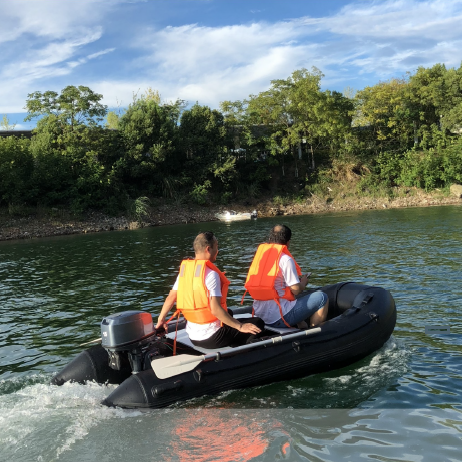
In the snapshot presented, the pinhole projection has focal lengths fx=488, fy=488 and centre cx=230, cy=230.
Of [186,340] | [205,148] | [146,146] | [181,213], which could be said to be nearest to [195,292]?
[186,340]

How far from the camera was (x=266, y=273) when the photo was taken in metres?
5.42

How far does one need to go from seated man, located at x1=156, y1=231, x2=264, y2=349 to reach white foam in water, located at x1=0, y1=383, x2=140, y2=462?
102cm

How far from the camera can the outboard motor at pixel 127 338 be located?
484 centimetres

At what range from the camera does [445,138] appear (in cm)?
3712

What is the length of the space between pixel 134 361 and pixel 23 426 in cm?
115

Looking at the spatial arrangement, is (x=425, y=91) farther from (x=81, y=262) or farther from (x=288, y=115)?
(x=81, y=262)

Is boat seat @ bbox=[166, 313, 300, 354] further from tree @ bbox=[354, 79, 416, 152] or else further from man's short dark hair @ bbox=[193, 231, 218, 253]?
tree @ bbox=[354, 79, 416, 152]

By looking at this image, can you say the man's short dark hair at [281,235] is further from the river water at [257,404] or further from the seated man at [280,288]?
the river water at [257,404]

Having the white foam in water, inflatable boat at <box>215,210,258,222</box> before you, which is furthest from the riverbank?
the white foam in water

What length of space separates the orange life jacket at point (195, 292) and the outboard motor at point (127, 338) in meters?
0.44

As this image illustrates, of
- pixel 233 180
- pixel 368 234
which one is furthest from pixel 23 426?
pixel 233 180

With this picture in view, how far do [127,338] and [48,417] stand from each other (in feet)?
3.24

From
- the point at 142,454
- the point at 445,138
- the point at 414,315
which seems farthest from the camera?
the point at 445,138

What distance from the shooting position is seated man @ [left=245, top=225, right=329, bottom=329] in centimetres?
539
